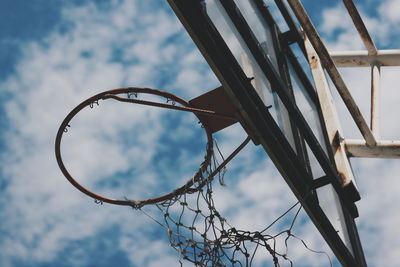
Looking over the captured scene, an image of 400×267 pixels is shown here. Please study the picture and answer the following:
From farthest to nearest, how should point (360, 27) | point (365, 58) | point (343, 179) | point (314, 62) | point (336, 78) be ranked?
point (365, 58), point (360, 27), point (314, 62), point (336, 78), point (343, 179)

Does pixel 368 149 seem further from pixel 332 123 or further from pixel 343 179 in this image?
pixel 343 179

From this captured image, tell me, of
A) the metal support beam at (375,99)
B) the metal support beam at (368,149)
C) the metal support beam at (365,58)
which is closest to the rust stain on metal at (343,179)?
the metal support beam at (368,149)

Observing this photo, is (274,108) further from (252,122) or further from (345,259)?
(345,259)

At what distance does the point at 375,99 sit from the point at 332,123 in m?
0.53

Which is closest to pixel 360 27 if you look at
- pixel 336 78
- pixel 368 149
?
pixel 336 78

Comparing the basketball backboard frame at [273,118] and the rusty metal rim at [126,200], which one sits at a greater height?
the rusty metal rim at [126,200]

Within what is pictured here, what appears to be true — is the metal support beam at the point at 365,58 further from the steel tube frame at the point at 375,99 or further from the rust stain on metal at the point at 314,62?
the rust stain on metal at the point at 314,62

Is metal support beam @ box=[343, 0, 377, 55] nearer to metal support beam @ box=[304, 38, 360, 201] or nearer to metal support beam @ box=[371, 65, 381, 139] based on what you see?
metal support beam @ box=[371, 65, 381, 139]

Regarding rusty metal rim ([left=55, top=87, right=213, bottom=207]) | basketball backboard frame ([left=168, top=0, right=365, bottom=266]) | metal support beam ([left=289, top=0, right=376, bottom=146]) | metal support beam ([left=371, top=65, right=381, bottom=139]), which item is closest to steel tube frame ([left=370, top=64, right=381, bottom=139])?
metal support beam ([left=371, top=65, right=381, bottom=139])

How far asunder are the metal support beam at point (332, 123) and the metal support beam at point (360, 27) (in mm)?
449

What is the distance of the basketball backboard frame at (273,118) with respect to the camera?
408cm

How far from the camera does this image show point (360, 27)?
6.14 metres

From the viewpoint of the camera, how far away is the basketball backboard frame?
4078 mm

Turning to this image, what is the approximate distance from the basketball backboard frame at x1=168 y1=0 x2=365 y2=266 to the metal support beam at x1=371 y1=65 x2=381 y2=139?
555 mm
